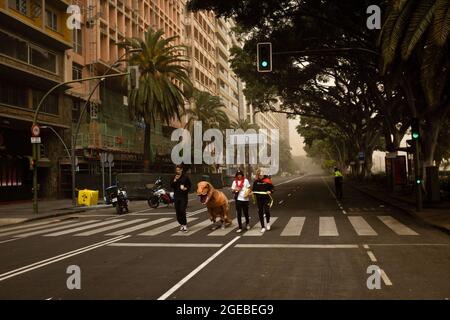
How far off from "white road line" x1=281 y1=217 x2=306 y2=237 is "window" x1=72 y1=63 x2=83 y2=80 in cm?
2537

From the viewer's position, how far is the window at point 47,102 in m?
30.8

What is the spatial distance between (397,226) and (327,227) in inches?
81.4

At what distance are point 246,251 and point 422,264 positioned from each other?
3379mm

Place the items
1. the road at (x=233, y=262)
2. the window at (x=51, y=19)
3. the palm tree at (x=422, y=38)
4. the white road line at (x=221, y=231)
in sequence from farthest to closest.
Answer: the window at (x=51, y=19) < the palm tree at (x=422, y=38) < the white road line at (x=221, y=231) < the road at (x=233, y=262)

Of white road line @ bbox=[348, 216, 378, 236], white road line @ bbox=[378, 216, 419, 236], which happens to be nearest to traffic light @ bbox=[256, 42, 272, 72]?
white road line @ bbox=[348, 216, 378, 236]

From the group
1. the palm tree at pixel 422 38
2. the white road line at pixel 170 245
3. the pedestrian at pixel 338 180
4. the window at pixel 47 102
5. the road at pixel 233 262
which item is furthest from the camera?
the window at pixel 47 102

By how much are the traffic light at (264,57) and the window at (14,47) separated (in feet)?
61.3

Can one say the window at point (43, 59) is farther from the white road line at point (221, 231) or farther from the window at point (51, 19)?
the white road line at point (221, 231)

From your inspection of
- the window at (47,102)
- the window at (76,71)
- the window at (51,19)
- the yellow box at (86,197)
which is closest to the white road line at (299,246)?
the yellow box at (86,197)

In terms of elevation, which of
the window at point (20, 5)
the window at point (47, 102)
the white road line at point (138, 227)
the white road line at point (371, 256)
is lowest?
the white road line at point (138, 227)

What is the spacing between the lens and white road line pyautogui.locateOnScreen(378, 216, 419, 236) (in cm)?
1159

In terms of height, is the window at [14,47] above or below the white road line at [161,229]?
above

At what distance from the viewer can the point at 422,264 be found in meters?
7.74
